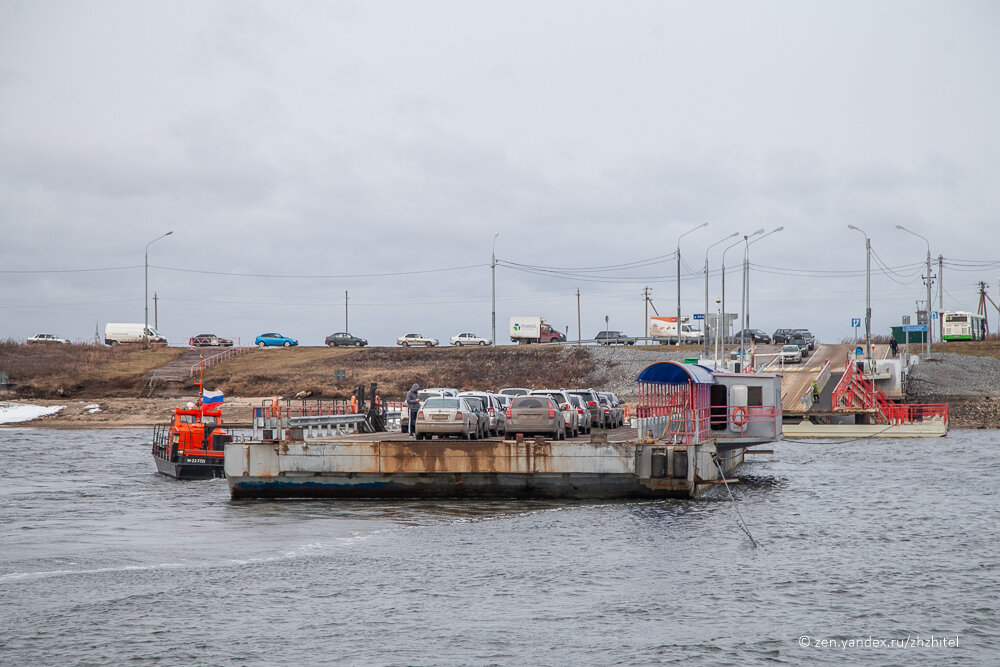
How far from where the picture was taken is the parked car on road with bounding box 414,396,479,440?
105 ft

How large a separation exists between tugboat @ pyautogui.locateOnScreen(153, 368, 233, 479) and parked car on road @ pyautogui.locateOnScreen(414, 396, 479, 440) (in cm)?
1047

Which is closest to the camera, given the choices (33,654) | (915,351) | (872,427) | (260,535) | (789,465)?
(33,654)

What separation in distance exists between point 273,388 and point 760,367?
36.6 meters

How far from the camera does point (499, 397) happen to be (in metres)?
42.4

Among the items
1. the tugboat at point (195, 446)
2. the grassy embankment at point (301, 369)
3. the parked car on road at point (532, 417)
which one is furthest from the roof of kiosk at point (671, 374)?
the grassy embankment at point (301, 369)

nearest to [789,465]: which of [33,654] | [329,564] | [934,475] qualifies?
[934,475]

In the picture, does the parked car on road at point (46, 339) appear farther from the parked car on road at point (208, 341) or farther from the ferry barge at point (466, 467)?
the ferry barge at point (466, 467)

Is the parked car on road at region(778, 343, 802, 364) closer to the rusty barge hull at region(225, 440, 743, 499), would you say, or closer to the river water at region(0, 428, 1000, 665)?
the river water at region(0, 428, 1000, 665)

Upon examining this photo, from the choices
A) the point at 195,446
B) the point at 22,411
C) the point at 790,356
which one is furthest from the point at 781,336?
the point at 195,446

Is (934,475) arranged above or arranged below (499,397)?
below

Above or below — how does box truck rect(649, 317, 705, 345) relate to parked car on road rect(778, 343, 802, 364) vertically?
above

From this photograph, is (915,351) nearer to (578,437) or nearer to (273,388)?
(273,388)

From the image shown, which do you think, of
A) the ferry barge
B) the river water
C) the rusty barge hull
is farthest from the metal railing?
the rusty barge hull

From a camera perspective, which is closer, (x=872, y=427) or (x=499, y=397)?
(x=499, y=397)
